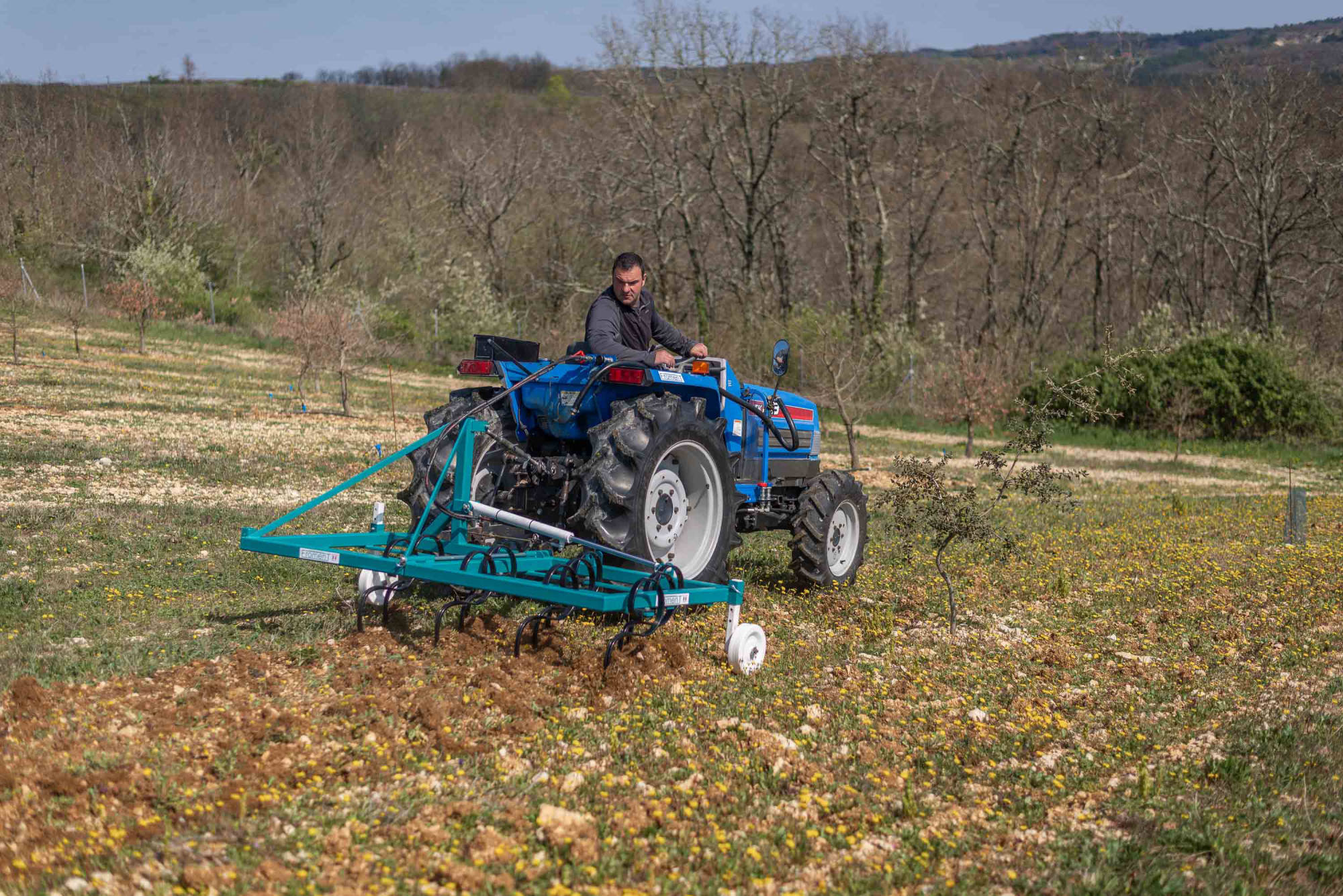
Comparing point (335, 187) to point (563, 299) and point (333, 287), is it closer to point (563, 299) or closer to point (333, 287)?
point (333, 287)

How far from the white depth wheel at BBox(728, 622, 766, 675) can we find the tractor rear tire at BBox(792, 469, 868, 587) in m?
1.89

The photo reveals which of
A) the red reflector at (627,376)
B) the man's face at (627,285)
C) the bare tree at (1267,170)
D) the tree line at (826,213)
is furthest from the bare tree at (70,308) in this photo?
the bare tree at (1267,170)

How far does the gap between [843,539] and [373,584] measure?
11.9ft

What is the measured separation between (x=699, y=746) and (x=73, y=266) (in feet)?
158

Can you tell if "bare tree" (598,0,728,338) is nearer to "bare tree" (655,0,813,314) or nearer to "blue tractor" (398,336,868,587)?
"bare tree" (655,0,813,314)

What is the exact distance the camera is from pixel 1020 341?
130ft

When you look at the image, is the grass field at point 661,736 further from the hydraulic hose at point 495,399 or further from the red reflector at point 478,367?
the red reflector at point 478,367

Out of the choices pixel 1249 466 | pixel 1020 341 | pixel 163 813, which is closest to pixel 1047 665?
pixel 163 813

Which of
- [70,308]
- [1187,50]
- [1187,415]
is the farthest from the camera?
[1187,50]

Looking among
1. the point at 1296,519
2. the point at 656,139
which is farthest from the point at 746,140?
the point at 1296,519

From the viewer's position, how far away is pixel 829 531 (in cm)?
862

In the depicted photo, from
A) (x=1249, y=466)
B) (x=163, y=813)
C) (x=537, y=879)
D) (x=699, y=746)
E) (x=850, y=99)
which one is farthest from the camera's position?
(x=850, y=99)

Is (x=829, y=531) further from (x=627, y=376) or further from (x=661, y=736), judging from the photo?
(x=661, y=736)

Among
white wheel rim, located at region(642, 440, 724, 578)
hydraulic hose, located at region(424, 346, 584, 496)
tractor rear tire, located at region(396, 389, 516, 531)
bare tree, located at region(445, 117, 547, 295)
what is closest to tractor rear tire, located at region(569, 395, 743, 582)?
white wheel rim, located at region(642, 440, 724, 578)
